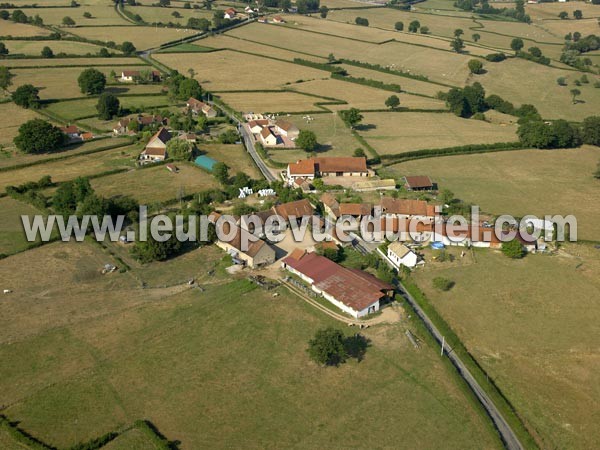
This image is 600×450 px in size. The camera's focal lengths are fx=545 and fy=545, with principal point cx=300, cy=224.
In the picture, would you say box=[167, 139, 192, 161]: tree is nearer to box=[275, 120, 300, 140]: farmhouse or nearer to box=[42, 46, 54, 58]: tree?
box=[275, 120, 300, 140]: farmhouse

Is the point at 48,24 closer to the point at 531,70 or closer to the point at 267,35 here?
the point at 267,35

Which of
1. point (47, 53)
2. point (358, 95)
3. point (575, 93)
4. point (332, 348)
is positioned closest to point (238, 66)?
point (358, 95)

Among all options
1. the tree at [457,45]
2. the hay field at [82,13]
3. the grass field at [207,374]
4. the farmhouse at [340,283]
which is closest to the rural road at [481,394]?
the grass field at [207,374]

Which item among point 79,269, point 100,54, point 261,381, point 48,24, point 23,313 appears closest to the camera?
point 261,381

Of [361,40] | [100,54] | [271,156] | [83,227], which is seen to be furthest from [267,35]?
[83,227]

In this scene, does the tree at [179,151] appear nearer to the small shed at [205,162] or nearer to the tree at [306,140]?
the small shed at [205,162]

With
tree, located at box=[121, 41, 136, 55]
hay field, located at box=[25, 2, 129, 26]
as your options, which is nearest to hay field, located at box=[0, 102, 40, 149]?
tree, located at box=[121, 41, 136, 55]

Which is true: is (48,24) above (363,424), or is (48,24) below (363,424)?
above
